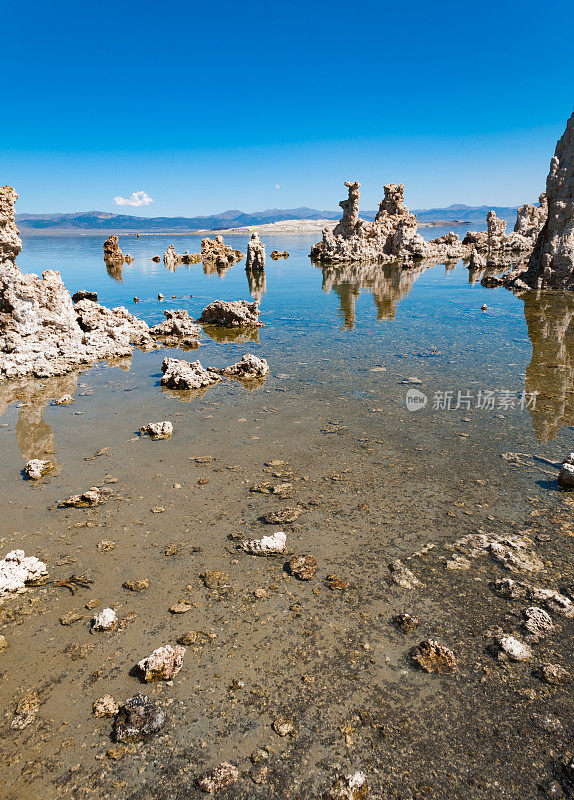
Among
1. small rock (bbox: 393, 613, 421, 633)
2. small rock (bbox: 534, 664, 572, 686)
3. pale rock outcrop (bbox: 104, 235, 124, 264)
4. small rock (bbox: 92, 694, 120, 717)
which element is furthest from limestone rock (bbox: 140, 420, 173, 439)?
pale rock outcrop (bbox: 104, 235, 124, 264)

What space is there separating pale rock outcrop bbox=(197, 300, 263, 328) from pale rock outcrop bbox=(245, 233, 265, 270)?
20295 millimetres

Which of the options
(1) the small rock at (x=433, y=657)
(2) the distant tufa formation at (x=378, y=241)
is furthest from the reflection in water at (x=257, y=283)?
(1) the small rock at (x=433, y=657)

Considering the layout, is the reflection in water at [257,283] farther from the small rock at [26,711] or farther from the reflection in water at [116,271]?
the small rock at [26,711]

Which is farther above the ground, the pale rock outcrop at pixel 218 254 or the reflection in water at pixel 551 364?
the pale rock outcrop at pixel 218 254

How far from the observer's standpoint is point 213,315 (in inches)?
720

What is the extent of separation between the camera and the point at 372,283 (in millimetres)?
30000

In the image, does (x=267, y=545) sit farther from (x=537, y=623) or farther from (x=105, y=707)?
(x=537, y=623)

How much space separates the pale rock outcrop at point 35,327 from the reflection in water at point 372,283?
31.8ft

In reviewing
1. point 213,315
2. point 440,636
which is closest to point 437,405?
point 440,636

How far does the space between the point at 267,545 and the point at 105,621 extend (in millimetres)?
1814

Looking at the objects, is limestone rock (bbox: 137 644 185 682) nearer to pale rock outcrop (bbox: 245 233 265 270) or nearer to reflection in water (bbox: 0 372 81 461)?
reflection in water (bbox: 0 372 81 461)

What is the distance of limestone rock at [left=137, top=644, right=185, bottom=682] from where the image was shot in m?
3.53

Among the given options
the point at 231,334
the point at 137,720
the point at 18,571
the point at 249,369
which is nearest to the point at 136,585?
the point at 18,571

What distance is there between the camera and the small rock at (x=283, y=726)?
314cm
